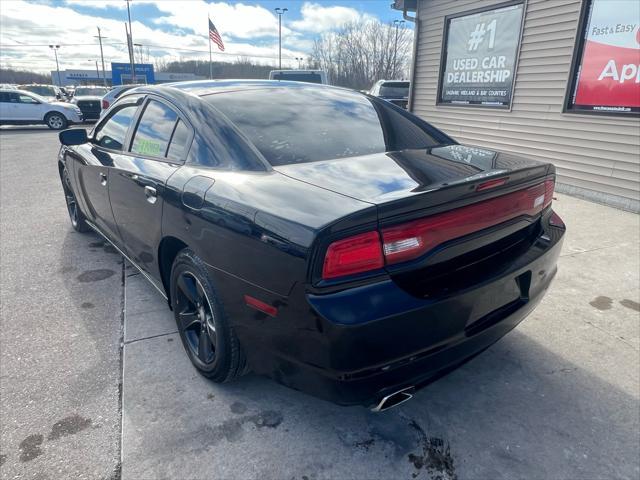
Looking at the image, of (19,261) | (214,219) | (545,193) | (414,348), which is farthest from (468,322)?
(19,261)

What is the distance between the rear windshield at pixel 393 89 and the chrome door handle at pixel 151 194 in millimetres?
14577

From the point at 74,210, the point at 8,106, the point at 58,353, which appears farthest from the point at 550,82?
the point at 8,106

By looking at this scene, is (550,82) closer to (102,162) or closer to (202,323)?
(102,162)

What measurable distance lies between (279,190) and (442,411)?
1383 millimetres

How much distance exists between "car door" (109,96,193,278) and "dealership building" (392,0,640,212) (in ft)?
19.6

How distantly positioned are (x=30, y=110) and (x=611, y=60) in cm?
2001

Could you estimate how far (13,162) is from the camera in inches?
394

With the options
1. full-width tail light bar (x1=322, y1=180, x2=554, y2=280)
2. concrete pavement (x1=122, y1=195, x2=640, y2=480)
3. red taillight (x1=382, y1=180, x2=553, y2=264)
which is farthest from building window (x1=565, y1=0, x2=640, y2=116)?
full-width tail light bar (x1=322, y1=180, x2=554, y2=280)

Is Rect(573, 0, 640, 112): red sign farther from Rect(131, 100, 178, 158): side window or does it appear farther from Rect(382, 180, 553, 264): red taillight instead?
Rect(131, 100, 178, 158): side window

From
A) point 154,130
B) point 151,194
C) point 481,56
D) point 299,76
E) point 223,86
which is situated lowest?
point 151,194

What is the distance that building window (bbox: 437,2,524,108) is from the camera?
7.55 m

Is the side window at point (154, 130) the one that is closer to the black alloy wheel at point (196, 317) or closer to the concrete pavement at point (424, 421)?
the black alloy wheel at point (196, 317)

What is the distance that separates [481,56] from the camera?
8234 millimetres

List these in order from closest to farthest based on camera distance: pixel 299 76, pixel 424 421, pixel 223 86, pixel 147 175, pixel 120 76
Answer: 1. pixel 424 421
2. pixel 147 175
3. pixel 223 86
4. pixel 299 76
5. pixel 120 76
